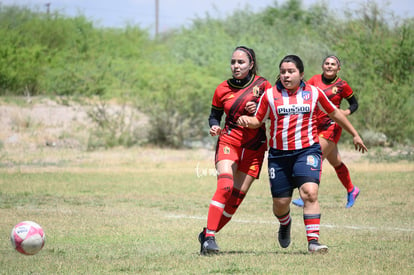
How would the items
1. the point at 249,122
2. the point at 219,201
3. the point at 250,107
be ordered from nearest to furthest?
the point at 249,122 → the point at 219,201 → the point at 250,107

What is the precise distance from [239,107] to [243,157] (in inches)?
21.9

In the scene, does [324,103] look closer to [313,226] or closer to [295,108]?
[295,108]

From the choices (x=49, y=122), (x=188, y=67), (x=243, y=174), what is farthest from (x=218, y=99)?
(x=49, y=122)

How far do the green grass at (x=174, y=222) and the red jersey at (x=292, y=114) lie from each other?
121 cm

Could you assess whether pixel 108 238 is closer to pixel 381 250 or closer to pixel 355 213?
pixel 381 250

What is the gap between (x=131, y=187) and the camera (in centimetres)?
1503

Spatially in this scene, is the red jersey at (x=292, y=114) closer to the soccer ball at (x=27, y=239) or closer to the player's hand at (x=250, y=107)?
the player's hand at (x=250, y=107)

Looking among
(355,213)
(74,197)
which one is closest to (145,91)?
(74,197)

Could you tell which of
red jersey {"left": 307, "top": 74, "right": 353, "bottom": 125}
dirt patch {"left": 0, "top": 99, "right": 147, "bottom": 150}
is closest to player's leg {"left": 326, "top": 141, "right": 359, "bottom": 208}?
red jersey {"left": 307, "top": 74, "right": 353, "bottom": 125}

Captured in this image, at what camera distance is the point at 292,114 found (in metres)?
7.27

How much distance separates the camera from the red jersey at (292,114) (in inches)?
286

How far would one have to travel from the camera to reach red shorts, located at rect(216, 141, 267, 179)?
7.61 metres

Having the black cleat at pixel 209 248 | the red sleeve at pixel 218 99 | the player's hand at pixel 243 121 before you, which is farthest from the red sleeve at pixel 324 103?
the black cleat at pixel 209 248

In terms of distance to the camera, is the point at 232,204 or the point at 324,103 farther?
the point at 232,204
